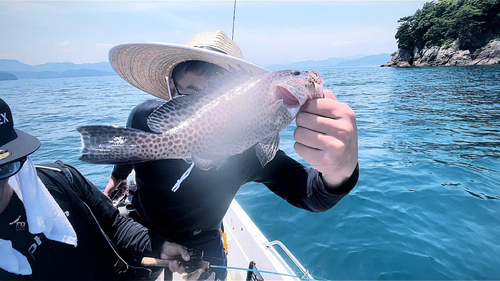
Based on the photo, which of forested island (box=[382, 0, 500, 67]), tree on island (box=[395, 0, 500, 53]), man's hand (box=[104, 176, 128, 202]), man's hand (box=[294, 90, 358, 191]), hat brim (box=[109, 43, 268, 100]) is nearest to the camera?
man's hand (box=[294, 90, 358, 191])

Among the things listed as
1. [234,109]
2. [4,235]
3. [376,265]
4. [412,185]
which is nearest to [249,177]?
[234,109]

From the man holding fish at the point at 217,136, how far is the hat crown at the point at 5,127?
3.11 ft

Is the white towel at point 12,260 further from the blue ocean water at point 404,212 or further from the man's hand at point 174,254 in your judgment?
the blue ocean water at point 404,212

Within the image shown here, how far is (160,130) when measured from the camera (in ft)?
6.18

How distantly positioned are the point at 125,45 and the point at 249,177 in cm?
176

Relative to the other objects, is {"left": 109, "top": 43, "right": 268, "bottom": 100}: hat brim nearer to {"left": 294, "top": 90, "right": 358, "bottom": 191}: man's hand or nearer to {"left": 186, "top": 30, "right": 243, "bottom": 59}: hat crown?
{"left": 186, "top": 30, "right": 243, "bottom": 59}: hat crown

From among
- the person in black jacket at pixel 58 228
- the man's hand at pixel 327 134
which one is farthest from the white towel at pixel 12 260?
the man's hand at pixel 327 134

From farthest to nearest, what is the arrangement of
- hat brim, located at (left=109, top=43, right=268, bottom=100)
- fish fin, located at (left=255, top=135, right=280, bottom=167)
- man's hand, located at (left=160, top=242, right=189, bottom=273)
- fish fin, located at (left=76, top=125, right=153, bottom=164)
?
man's hand, located at (left=160, top=242, right=189, bottom=273), hat brim, located at (left=109, top=43, right=268, bottom=100), fish fin, located at (left=255, top=135, right=280, bottom=167), fish fin, located at (left=76, top=125, right=153, bottom=164)

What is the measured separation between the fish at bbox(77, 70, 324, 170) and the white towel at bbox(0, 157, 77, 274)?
121cm

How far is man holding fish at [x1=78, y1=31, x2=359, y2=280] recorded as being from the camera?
184 cm

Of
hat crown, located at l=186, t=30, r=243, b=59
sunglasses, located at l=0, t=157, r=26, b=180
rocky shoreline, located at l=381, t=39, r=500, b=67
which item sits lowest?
sunglasses, located at l=0, t=157, r=26, b=180

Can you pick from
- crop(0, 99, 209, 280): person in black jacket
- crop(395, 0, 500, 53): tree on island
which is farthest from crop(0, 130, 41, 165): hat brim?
crop(395, 0, 500, 53): tree on island

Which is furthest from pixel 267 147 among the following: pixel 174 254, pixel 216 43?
pixel 174 254

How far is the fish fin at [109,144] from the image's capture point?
5.41 feet
